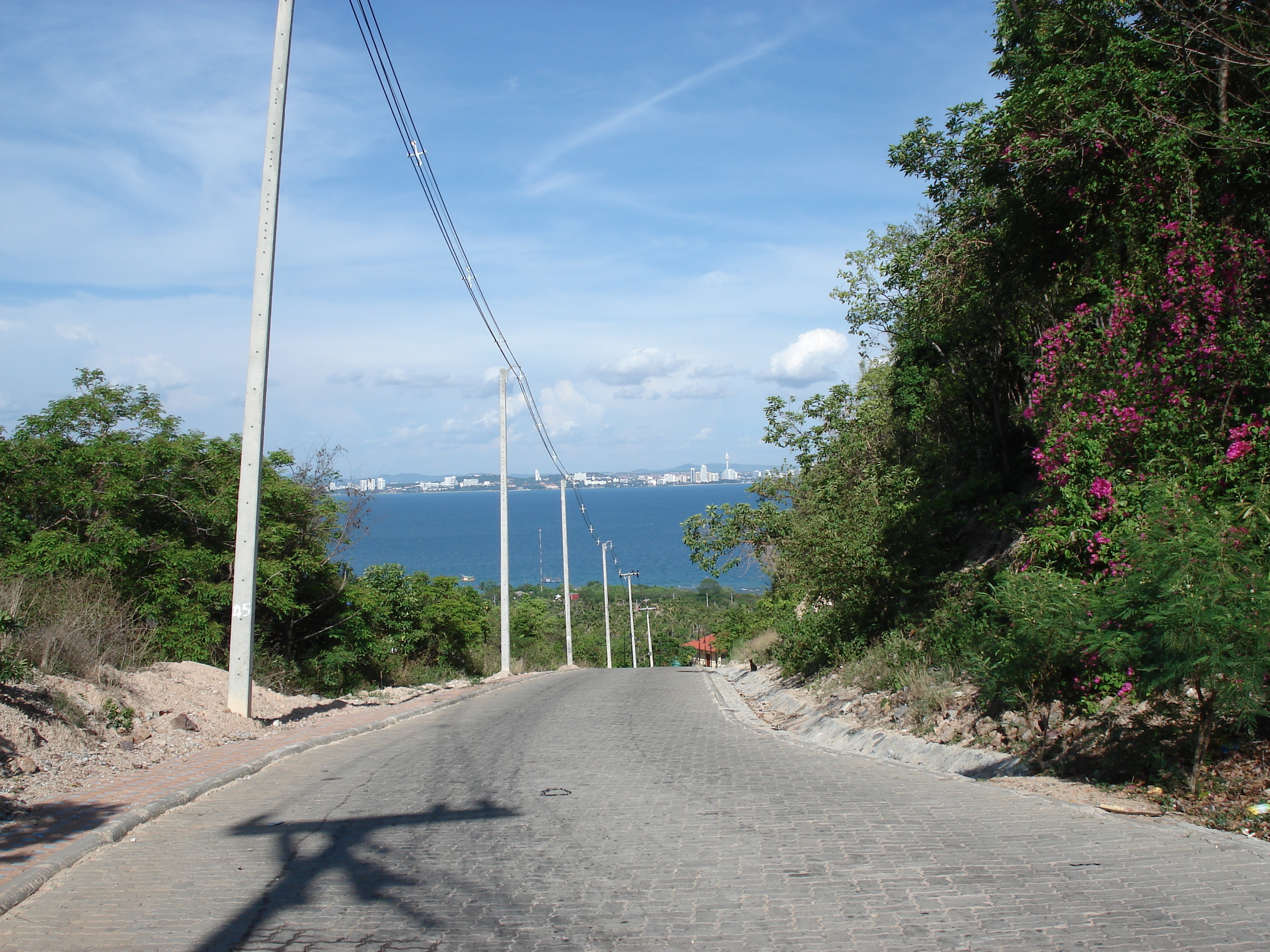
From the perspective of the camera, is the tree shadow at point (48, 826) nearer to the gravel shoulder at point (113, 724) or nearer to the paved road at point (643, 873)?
the gravel shoulder at point (113, 724)

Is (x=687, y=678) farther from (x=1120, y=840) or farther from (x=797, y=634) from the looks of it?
(x=1120, y=840)

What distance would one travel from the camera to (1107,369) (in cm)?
1004

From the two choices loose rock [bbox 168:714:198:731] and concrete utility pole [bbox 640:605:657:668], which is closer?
loose rock [bbox 168:714:198:731]

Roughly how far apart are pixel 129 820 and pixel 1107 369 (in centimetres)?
1053

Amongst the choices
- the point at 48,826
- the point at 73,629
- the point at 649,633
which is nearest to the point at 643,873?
the point at 48,826

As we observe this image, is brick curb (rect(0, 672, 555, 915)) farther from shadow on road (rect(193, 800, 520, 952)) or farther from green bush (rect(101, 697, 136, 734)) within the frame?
green bush (rect(101, 697, 136, 734))

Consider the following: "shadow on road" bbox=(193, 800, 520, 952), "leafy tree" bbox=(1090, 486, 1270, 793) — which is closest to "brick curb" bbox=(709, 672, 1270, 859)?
"leafy tree" bbox=(1090, 486, 1270, 793)

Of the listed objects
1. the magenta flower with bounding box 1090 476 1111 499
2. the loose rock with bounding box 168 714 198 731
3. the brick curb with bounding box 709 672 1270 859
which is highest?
the magenta flower with bounding box 1090 476 1111 499

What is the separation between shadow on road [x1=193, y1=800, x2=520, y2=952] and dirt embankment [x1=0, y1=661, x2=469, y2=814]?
227 cm

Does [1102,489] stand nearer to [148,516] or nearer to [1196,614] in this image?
[1196,614]

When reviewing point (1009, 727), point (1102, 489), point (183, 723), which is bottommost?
point (1009, 727)

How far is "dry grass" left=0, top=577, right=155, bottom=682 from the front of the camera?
10.9 m

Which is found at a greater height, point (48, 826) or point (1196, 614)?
point (1196, 614)

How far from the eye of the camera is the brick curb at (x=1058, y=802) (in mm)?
5926
